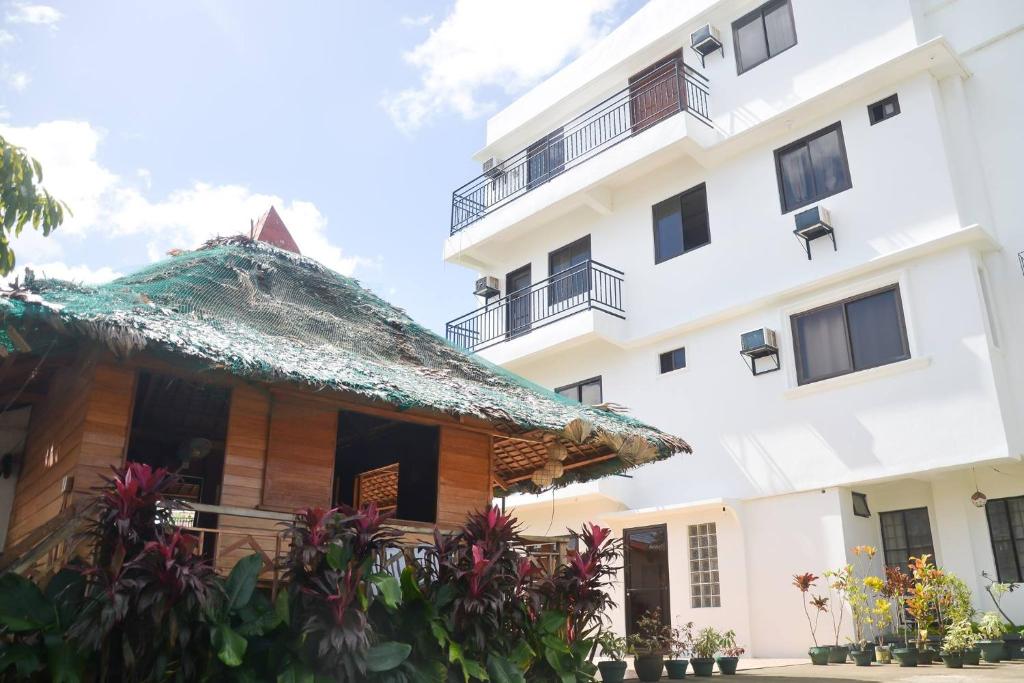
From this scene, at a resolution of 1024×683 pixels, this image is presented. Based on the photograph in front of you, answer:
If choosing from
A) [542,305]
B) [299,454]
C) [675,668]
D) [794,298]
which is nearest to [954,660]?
[675,668]

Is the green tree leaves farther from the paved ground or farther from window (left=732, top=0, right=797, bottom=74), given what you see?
window (left=732, top=0, right=797, bottom=74)

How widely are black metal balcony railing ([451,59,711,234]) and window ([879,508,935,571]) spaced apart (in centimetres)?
703

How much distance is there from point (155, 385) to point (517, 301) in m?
9.25

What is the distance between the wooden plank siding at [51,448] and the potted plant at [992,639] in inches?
384

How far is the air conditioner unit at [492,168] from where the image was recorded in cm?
1823

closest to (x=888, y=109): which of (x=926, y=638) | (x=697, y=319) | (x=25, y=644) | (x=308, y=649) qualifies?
(x=697, y=319)

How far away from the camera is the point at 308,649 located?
546 centimetres

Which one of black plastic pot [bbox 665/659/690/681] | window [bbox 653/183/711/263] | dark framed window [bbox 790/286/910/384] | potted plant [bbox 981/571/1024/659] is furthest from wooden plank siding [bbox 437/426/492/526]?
window [bbox 653/183/711/263]

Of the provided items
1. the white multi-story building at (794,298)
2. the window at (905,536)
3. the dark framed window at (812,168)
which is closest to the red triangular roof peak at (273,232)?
the white multi-story building at (794,298)

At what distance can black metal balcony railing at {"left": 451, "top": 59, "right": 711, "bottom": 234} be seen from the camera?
14992mm

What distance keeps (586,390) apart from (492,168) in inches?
232

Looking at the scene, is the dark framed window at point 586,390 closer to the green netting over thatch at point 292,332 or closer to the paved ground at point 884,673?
the green netting over thatch at point 292,332

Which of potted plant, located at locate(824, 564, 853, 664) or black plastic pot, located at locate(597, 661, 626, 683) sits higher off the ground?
potted plant, located at locate(824, 564, 853, 664)

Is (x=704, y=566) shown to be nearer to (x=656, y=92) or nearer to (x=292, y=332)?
(x=292, y=332)
